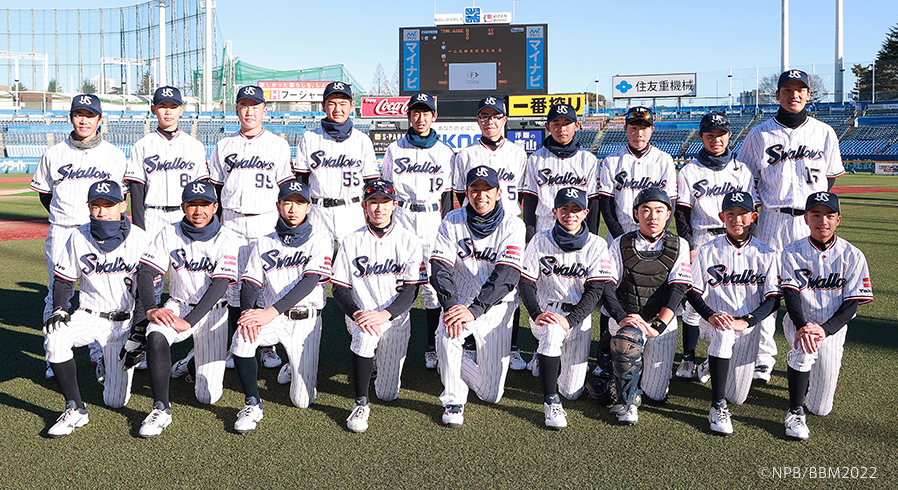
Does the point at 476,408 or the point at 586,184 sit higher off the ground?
the point at 586,184

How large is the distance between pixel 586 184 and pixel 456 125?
10594 mm

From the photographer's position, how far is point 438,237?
4.40 m

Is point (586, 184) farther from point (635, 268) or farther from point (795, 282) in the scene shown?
point (795, 282)

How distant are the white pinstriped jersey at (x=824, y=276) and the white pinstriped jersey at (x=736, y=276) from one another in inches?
4.0

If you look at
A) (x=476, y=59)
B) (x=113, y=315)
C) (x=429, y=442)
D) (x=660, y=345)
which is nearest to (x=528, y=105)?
(x=476, y=59)

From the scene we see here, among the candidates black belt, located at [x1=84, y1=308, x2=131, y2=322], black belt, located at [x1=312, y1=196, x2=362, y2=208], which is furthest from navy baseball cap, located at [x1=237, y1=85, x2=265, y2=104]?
black belt, located at [x1=84, y1=308, x2=131, y2=322]


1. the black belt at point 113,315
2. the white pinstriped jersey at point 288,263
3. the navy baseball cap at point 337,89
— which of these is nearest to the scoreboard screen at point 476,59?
the navy baseball cap at point 337,89

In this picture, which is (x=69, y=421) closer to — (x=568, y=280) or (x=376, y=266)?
(x=376, y=266)

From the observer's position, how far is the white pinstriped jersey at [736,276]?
4090 mm

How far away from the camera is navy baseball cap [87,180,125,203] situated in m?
4.00

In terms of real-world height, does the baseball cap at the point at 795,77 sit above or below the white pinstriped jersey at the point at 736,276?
above

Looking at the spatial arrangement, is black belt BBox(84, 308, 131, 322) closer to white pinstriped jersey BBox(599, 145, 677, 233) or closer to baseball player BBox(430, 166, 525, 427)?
baseball player BBox(430, 166, 525, 427)

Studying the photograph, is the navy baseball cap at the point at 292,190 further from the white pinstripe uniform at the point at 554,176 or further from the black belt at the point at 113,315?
the white pinstripe uniform at the point at 554,176

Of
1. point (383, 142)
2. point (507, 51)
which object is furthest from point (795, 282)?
point (383, 142)
